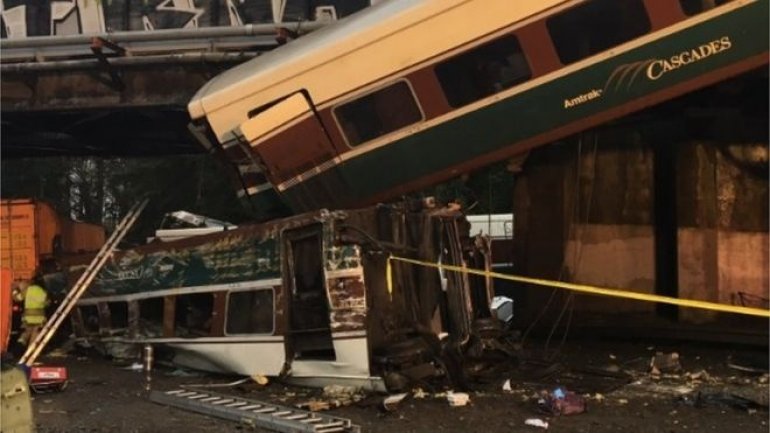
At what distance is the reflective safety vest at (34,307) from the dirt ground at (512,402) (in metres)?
1.02

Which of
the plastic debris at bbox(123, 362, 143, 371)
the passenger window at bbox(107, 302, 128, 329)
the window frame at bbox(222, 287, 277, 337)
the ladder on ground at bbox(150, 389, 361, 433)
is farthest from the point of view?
the passenger window at bbox(107, 302, 128, 329)

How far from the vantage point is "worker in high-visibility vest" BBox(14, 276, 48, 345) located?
33.7 ft

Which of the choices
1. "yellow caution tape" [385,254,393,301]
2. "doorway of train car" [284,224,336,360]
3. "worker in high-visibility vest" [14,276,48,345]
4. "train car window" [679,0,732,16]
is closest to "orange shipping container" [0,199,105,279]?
"worker in high-visibility vest" [14,276,48,345]

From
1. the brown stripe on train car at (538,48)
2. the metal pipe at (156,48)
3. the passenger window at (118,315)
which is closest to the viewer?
the brown stripe on train car at (538,48)

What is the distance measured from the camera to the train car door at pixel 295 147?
9.26 meters

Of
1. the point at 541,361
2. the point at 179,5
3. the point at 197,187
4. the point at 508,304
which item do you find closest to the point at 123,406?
the point at 541,361

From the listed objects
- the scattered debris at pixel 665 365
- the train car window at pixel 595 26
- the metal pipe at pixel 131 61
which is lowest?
the scattered debris at pixel 665 365

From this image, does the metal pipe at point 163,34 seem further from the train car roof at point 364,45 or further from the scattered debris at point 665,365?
the scattered debris at point 665,365

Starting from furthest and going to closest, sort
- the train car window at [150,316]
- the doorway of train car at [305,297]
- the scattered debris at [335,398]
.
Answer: the train car window at [150,316]
the doorway of train car at [305,297]
the scattered debris at [335,398]

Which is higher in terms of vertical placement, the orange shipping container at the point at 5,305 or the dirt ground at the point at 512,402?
the orange shipping container at the point at 5,305

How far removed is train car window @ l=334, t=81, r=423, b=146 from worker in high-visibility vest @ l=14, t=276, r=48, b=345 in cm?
470

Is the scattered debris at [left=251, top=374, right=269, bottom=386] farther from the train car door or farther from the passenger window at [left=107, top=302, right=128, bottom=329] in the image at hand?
the passenger window at [left=107, top=302, right=128, bottom=329]

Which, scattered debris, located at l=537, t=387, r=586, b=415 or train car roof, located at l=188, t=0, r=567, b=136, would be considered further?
train car roof, located at l=188, t=0, r=567, b=136

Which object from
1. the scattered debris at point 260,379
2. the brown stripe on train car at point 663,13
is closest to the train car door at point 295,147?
the scattered debris at point 260,379
